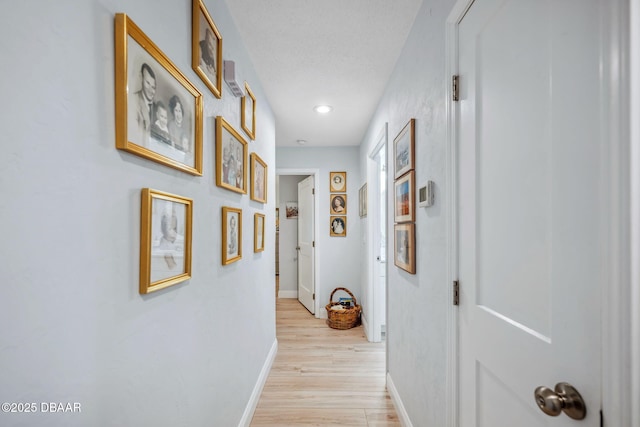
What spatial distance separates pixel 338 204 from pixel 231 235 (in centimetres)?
294

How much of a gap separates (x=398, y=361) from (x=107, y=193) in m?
2.10

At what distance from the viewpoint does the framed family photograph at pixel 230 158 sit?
1.51m

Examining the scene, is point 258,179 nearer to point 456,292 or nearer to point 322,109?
point 322,109

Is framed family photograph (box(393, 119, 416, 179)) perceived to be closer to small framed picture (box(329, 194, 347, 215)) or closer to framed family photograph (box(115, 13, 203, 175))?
framed family photograph (box(115, 13, 203, 175))

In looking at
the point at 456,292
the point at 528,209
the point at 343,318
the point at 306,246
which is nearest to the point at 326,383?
the point at 343,318

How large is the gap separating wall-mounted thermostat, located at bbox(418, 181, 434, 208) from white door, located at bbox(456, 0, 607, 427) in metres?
0.27

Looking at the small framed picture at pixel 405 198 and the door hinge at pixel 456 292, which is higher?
the small framed picture at pixel 405 198

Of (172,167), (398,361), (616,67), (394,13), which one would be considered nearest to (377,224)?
(398,361)

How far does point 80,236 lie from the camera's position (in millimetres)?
675

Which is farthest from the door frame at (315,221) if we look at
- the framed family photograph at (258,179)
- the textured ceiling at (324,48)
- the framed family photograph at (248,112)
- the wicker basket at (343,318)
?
the framed family photograph at (248,112)

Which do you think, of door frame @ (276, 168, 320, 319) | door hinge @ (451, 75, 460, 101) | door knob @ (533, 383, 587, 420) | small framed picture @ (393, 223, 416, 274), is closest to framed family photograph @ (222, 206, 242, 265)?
small framed picture @ (393, 223, 416, 274)

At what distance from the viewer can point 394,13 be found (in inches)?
66.9

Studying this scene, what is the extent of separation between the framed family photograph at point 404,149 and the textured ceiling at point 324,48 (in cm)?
55

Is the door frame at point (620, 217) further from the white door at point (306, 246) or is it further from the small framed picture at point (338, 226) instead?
the white door at point (306, 246)
